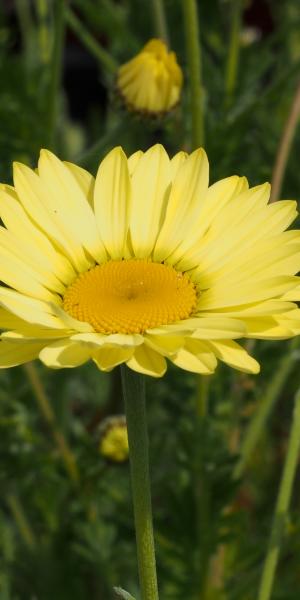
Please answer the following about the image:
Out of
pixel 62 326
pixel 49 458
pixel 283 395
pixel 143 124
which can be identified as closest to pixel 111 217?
pixel 62 326

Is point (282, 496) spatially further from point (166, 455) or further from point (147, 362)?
point (166, 455)

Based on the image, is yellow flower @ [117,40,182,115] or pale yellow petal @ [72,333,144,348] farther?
yellow flower @ [117,40,182,115]

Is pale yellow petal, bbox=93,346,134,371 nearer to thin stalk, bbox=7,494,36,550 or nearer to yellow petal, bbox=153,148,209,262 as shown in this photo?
yellow petal, bbox=153,148,209,262

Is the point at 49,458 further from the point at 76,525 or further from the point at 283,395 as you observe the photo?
the point at 283,395

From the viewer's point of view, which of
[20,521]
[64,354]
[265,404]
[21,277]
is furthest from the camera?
[20,521]

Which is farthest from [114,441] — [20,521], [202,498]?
[20,521]

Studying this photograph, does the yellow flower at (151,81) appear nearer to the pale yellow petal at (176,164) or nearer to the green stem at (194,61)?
the green stem at (194,61)

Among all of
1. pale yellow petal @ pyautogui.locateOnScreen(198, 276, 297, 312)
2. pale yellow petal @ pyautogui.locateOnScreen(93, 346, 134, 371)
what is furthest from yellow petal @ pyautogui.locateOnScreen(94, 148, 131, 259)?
pale yellow petal @ pyautogui.locateOnScreen(93, 346, 134, 371)
